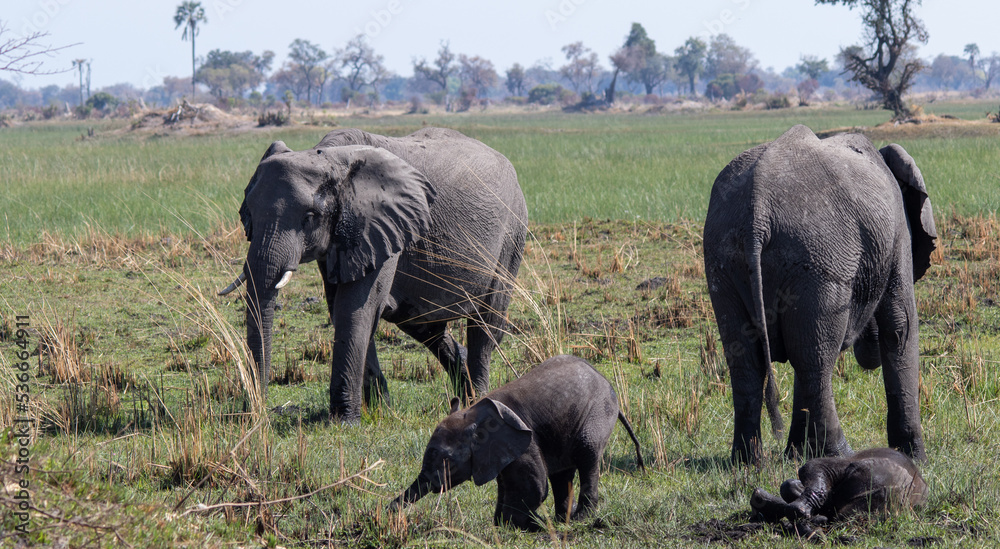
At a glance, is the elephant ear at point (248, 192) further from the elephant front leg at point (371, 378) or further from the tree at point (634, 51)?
the tree at point (634, 51)

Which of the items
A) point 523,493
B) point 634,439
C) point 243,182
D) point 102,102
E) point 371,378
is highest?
point 102,102

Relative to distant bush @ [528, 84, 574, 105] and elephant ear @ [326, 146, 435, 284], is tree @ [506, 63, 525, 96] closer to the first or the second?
distant bush @ [528, 84, 574, 105]

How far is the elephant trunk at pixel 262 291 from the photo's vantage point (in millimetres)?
5379

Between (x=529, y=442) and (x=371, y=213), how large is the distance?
2344 millimetres

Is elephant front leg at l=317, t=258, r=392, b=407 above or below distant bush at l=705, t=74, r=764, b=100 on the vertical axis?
below

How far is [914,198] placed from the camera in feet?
16.3

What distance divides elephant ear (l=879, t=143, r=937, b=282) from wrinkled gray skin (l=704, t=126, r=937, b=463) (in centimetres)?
2

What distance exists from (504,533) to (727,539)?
0.96m

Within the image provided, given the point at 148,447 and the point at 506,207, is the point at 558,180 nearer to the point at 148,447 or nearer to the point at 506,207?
the point at 506,207

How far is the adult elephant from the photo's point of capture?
5.47 metres

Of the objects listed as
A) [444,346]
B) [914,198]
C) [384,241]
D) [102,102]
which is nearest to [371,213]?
[384,241]

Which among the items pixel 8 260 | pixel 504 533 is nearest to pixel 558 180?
pixel 8 260

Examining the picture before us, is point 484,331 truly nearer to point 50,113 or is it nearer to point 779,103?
point 779,103

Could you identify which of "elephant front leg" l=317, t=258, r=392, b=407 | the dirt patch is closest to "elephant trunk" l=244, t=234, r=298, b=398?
"elephant front leg" l=317, t=258, r=392, b=407
